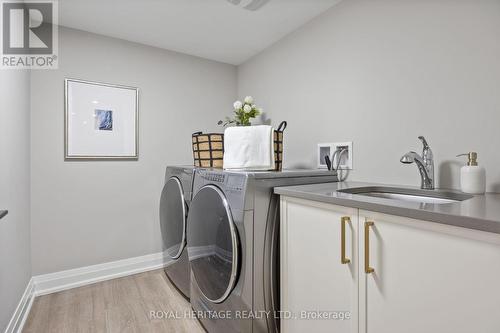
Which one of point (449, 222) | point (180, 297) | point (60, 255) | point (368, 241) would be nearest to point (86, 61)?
point (60, 255)

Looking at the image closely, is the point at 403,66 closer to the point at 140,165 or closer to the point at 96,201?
the point at 140,165

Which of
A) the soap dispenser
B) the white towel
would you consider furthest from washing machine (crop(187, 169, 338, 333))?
the soap dispenser

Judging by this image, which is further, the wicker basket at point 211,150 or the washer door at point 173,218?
the wicker basket at point 211,150

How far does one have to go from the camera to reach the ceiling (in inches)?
74.2

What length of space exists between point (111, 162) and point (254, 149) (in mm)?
1550

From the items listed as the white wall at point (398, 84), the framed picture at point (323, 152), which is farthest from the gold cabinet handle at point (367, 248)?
the framed picture at point (323, 152)

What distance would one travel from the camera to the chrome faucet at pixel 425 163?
4.34 ft

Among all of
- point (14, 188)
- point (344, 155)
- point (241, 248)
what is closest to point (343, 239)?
point (241, 248)

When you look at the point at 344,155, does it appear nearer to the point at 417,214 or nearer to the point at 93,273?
the point at 417,214

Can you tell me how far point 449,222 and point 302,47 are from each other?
6.03 feet

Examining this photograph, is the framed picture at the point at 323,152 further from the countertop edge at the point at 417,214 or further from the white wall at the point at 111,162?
the white wall at the point at 111,162

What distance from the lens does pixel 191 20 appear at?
6.89 feet

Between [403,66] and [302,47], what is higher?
[302,47]

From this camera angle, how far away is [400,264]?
0.88 meters
